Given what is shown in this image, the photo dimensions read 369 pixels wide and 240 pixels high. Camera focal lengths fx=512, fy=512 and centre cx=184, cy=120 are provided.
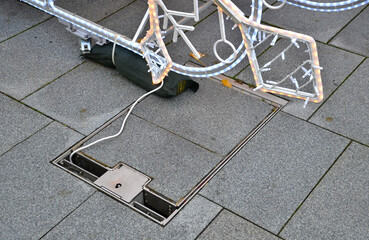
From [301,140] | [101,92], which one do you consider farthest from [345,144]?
[101,92]

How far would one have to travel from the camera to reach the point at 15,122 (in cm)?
461

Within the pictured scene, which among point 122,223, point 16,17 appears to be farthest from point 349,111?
point 16,17

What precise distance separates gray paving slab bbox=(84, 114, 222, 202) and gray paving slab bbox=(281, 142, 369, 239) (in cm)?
85

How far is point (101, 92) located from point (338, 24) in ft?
9.81

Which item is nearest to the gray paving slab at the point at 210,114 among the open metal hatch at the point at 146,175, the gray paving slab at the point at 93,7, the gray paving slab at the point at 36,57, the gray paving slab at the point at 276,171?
the open metal hatch at the point at 146,175

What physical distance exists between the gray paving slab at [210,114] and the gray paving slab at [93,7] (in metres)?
1.71

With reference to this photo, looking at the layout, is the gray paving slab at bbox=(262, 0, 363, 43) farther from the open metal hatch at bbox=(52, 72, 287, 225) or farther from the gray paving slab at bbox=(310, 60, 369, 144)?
the open metal hatch at bbox=(52, 72, 287, 225)

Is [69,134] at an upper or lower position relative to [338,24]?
upper

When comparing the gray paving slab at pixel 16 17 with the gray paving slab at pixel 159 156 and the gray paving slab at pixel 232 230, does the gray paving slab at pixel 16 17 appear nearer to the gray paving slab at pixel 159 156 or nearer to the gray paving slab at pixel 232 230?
the gray paving slab at pixel 159 156

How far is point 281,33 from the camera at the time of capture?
3.82 metres

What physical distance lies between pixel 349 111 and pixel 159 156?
6.21 ft

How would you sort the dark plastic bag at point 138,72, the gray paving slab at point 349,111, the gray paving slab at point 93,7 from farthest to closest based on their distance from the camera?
the gray paving slab at point 93,7 → the dark plastic bag at point 138,72 → the gray paving slab at point 349,111

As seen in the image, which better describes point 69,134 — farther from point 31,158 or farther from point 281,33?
point 281,33

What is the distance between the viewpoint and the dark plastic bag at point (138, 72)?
482cm
